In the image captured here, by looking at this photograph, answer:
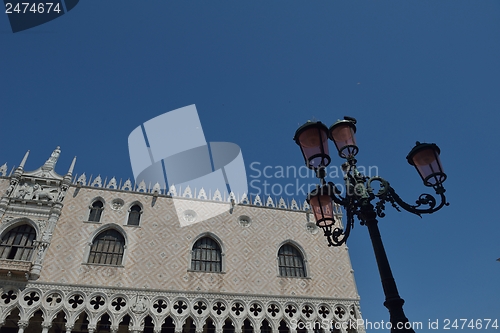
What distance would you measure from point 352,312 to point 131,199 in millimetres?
10425

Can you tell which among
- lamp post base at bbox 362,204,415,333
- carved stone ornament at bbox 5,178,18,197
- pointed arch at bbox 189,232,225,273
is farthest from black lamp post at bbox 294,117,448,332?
carved stone ornament at bbox 5,178,18,197

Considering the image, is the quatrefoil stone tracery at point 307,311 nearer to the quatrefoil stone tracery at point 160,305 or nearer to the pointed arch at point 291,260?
the pointed arch at point 291,260

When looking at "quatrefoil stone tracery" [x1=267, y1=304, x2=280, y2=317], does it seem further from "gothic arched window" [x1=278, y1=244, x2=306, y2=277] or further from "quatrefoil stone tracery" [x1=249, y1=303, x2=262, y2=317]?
"gothic arched window" [x1=278, y1=244, x2=306, y2=277]

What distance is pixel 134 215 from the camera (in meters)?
14.2

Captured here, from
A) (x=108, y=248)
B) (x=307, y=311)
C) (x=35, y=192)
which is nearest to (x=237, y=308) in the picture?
(x=307, y=311)

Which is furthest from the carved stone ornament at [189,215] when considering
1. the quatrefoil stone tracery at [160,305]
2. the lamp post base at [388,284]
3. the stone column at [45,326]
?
the lamp post base at [388,284]

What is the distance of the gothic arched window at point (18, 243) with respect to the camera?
12.2 metres

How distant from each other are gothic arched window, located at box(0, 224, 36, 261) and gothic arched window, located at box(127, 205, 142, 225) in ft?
11.4

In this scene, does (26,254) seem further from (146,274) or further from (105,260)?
(146,274)

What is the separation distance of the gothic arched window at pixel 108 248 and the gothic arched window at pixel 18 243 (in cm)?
213

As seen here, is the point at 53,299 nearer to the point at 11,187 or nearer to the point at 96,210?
the point at 96,210

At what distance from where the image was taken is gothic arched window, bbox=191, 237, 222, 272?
13680 millimetres

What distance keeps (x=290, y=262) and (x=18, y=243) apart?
35.2 ft

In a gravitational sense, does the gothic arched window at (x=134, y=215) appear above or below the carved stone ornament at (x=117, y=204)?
below
